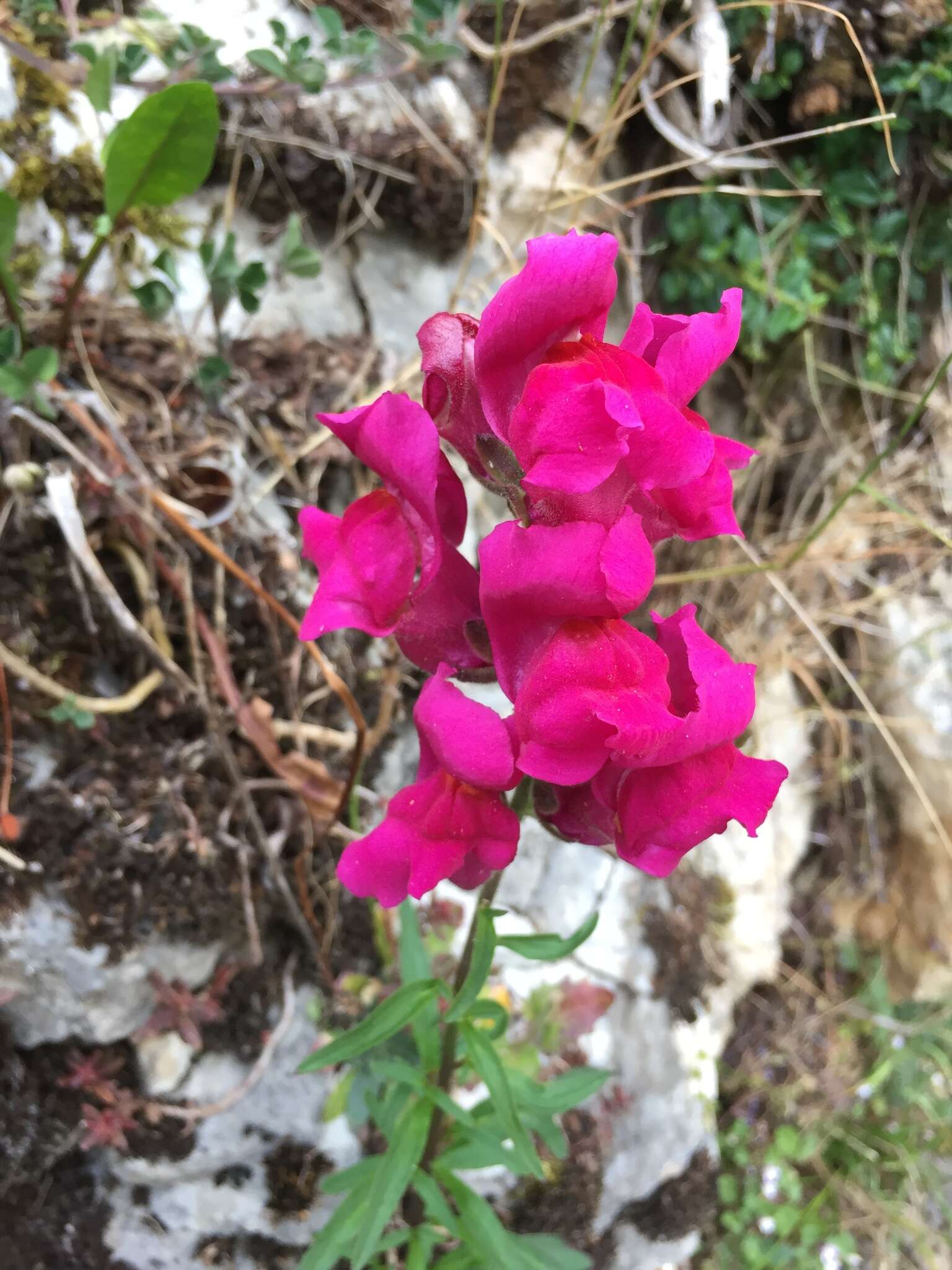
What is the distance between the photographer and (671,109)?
1.62 m

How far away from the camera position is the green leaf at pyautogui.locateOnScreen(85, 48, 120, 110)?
3.52ft

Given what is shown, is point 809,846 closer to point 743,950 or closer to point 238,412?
point 743,950

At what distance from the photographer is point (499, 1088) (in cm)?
85

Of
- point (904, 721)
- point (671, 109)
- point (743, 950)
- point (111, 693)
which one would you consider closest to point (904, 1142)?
point (743, 950)

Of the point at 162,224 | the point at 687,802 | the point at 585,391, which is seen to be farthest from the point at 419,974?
the point at 162,224

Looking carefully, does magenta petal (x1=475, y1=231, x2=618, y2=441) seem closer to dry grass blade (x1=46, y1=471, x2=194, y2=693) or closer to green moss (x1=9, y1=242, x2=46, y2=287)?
dry grass blade (x1=46, y1=471, x2=194, y2=693)

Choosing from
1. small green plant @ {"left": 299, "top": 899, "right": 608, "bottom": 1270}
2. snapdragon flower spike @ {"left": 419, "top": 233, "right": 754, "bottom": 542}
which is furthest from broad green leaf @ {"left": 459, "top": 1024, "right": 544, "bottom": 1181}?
snapdragon flower spike @ {"left": 419, "top": 233, "right": 754, "bottom": 542}

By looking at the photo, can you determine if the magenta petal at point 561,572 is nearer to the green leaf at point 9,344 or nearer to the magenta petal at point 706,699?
the magenta petal at point 706,699

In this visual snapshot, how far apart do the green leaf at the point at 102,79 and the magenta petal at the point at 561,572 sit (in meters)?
0.90

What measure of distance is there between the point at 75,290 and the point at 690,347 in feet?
2.77

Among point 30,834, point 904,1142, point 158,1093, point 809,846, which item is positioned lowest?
point 904,1142

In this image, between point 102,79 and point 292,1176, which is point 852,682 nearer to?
point 292,1176

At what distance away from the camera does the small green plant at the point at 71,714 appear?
1061 mm

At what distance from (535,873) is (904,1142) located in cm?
138
